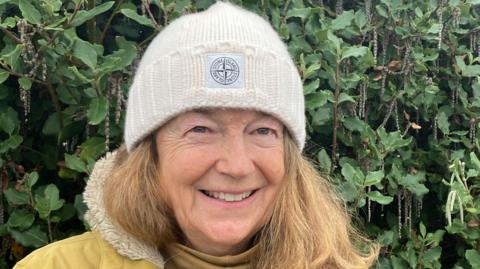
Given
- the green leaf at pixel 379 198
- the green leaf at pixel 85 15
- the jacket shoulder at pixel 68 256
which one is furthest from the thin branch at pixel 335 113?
the jacket shoulder at pixel 68 256

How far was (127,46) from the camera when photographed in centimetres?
234

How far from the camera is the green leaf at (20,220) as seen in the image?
228 centimetres

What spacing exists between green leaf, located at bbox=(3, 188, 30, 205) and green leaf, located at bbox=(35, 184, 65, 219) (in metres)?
0.04

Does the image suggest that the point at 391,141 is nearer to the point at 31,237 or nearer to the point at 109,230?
the point at 109,230

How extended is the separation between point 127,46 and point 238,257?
850 mm

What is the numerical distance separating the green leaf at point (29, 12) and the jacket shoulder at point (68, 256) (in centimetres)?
72

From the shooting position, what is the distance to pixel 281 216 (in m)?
2.14

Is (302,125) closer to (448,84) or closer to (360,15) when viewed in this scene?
(360,15)

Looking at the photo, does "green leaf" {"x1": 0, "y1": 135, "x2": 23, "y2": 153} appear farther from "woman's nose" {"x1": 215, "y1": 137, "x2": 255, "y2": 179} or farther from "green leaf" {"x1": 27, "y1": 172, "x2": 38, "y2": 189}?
"woman's nose" {"x1": 215, "y1": 137, "x2": 255, "y2": 179}

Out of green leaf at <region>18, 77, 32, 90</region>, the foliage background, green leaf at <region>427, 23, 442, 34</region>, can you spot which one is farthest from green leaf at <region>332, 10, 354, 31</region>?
green leaf at <region>18, 77, 32, 90</region>

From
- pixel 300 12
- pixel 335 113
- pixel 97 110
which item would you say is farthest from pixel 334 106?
pixel 97 110

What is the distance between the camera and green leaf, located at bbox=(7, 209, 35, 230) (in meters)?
2.28

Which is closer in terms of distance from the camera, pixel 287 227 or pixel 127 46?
pixel 287 227

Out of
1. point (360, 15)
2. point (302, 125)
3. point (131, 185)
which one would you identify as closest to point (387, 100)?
point (360, 15)
